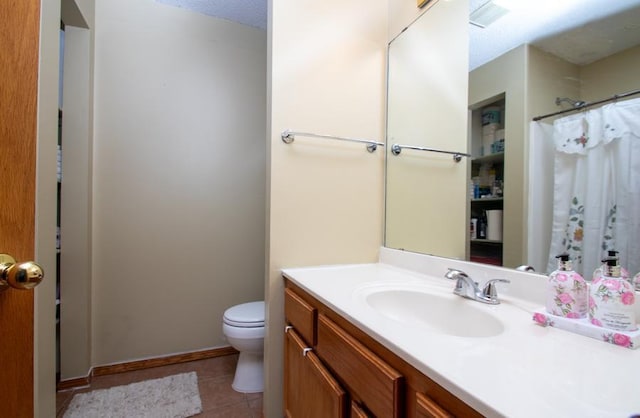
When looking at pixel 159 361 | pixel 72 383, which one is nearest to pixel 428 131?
pixel 159 361

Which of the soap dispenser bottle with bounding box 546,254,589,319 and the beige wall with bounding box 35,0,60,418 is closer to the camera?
the soap dispenser bottle with bounding box 546,254,589,319

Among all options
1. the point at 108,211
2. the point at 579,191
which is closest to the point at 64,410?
the point at 108,211

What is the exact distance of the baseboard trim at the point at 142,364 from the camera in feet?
5.47

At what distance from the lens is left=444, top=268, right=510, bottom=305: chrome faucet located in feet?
2.89

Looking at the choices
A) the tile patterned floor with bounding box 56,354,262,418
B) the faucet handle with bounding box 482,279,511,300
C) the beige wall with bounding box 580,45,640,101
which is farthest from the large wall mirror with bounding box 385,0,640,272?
the tile patterned floor with bounding box 56,354,262,418

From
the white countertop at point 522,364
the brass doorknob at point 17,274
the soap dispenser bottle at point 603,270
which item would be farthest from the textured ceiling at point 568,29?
the brass doorknob at point 17,274

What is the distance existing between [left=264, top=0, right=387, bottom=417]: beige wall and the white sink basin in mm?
403

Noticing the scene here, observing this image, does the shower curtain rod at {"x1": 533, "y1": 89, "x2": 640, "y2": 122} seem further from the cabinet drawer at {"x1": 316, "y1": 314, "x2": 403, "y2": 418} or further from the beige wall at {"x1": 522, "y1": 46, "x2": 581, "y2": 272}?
the cabinet drawer at {"x1": 316, "y1": 314, "x2": 403, "y2": 418}

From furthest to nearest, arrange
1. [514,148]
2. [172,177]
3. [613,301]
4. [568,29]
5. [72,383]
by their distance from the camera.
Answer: [172,177] < [72,383] < [514,148] < [568,29] < [613,301]

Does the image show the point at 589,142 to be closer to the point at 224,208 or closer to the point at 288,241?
the point at 288,241

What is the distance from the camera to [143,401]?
1.55 metres

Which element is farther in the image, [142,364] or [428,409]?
[142,364]

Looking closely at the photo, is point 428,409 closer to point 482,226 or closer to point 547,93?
point 482,226

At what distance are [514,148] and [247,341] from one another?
1.57 meters
